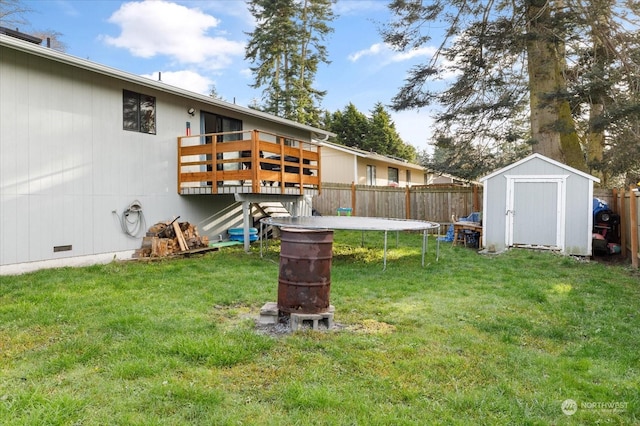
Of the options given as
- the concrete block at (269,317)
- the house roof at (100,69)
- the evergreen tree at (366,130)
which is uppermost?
the evergreen tree at (366,130)

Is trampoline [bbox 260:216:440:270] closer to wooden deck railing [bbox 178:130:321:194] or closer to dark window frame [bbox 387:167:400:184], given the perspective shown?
wooden deck railing [bbox 178:130:321:194]

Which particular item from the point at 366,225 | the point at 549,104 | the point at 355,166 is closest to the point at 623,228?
the point at 549,104

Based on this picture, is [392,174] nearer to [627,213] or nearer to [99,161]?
[627,213]

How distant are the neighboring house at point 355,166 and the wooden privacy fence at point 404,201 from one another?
9.86ft

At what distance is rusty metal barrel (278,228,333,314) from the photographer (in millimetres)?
3891

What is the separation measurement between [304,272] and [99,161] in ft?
18.6

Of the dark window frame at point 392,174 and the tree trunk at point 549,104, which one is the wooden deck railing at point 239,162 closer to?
the tree trunk at point 549,104

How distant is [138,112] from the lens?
8.41 metres

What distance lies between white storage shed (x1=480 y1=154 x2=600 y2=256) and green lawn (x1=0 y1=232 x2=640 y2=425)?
290 centimetres

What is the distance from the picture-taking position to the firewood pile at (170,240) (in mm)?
8227

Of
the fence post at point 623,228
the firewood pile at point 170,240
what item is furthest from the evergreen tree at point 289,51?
the fence post at point 623,228

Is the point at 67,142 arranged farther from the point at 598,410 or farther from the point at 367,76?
the point at 367,76

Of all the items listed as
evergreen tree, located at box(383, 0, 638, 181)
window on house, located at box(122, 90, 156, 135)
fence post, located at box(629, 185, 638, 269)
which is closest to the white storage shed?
fence post, located at box(629, 185, 638, 269)

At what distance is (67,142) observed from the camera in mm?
7105
